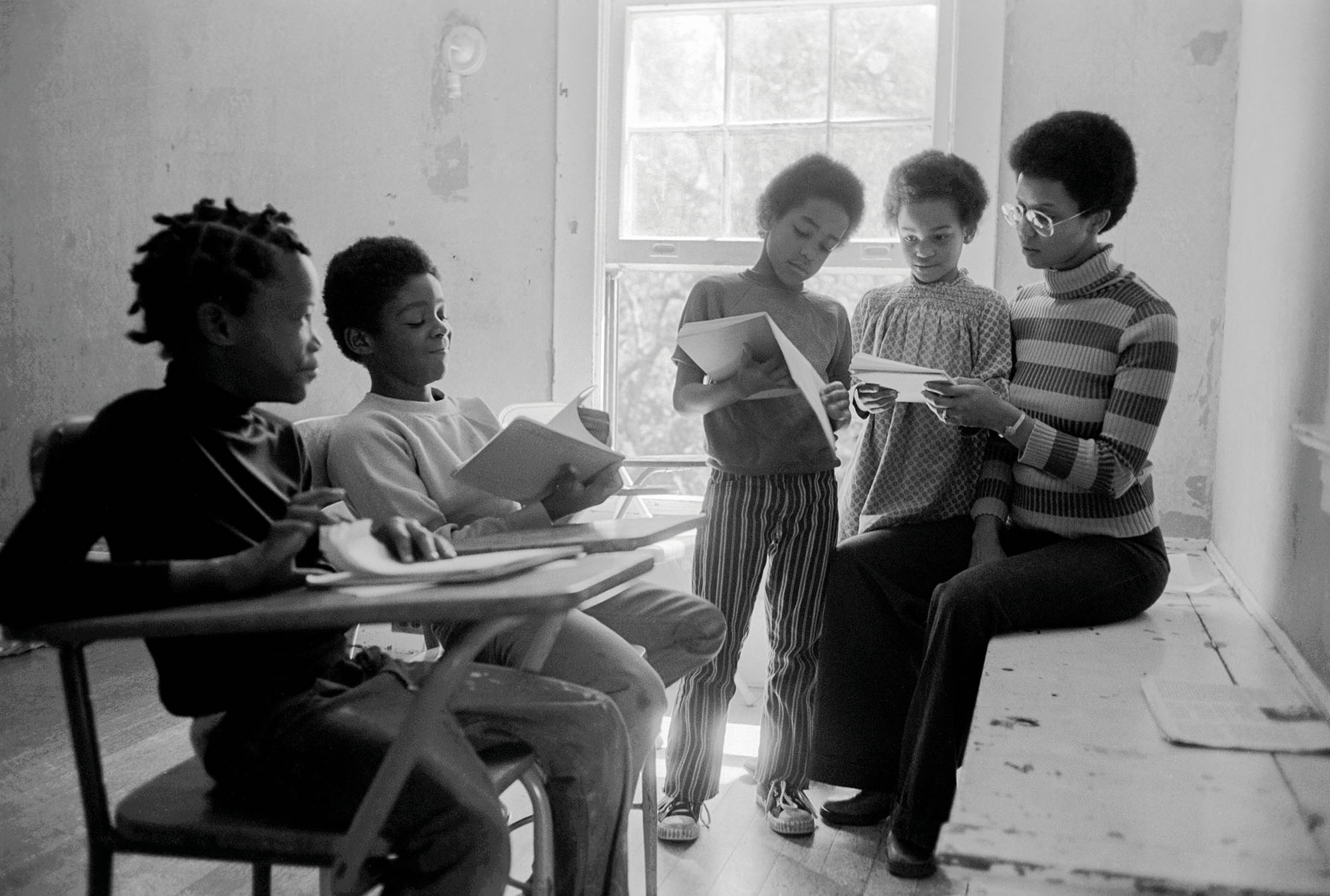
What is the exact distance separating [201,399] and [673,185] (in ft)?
7.00

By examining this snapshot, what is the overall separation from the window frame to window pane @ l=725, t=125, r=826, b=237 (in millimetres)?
64

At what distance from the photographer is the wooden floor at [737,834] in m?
1.10

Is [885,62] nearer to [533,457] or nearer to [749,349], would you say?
[749,349]

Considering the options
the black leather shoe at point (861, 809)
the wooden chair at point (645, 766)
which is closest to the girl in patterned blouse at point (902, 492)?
the black leather shoe at point (861, 809)

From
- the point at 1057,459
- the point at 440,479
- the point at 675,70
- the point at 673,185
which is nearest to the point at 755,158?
the point at 673,185

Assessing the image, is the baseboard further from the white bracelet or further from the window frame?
the window frame

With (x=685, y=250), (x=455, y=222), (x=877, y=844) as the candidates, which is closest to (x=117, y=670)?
(x=455, y=222)

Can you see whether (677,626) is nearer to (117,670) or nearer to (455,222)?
(455,222)

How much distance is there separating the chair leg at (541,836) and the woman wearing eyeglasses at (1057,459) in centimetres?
79

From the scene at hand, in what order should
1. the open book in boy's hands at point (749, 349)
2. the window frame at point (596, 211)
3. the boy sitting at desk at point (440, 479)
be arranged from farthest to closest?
1. the window frame at point (596, 211)
2. the open book in boy's hands at point (749, 349)
3. the boy sitting at desk at point (440, 479)

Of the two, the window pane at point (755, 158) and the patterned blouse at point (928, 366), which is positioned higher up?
the window pane at point (755, 158)

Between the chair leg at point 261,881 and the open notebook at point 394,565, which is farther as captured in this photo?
the chair leg at point 261,881

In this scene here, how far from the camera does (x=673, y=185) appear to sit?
10.7 feet

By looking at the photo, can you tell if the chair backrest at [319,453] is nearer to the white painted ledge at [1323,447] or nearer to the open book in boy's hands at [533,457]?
the open book in boy's hands at [533,457]
